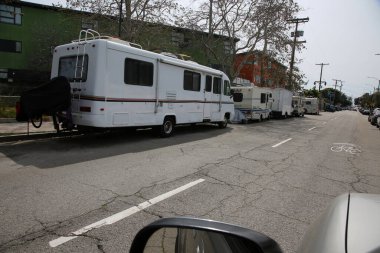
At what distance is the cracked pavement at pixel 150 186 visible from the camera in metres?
4.38

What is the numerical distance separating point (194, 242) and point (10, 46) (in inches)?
1510

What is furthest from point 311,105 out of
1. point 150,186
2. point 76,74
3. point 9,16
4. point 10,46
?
point 150,186

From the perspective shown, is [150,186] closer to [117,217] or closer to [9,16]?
[117,217]

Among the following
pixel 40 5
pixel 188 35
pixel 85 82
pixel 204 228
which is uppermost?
pixel 40 5

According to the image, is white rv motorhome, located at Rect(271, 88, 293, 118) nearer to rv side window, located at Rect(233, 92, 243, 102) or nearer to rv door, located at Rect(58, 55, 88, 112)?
rv side window, located at Rect(233, 92, 243, 102)

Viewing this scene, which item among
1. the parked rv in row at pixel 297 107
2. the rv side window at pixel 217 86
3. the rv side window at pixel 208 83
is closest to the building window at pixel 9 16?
the rv side window at pixel 217 86

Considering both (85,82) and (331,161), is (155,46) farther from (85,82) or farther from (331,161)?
(331,161)

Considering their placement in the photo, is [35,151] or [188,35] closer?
[35,151]

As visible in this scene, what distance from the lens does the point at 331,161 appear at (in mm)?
10320

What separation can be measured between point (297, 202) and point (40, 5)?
120ft

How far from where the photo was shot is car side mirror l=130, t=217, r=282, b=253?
4.84ft

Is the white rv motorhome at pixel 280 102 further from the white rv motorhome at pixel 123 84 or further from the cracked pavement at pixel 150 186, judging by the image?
the cracked pavement at pixel 150 186

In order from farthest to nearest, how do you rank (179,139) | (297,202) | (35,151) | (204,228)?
(179,139) < (35,151) < (297,202) < (204,228)

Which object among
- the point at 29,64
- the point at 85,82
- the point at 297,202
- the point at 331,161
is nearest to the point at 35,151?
the point at 85,82
